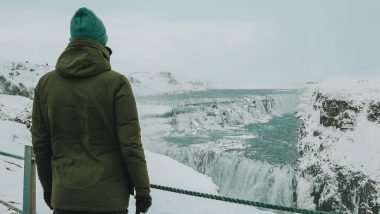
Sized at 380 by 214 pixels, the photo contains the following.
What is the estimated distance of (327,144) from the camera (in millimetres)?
21406

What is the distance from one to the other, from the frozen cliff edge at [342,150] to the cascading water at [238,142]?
6.99ft

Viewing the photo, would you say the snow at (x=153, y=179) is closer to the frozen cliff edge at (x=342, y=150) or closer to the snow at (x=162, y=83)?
the frozen cliff edge at (x=342, y=150)

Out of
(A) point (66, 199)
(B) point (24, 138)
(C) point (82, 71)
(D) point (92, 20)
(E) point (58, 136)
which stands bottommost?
(B) point (24, 138)

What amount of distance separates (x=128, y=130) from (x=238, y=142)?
34.2 metres

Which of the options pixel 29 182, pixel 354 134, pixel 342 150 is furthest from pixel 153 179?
pixel 354 134

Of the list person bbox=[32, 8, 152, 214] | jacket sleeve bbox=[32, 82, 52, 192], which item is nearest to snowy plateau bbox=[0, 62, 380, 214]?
jacket sleeve bbox=[32, 82, 52, 192]

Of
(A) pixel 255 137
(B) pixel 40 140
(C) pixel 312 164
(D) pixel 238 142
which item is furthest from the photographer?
(A) pixel 255 137

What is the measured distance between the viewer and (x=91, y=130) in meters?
2.67

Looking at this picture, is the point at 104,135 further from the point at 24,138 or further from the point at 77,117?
the point at 24,138

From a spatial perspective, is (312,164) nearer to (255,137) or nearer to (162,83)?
(255,137)

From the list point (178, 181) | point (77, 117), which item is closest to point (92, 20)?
point (77, 117)

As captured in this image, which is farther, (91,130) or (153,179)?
(153,179)

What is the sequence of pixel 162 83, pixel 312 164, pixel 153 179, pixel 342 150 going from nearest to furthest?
pixel 153 179, pixel 342 150, pixel 312 164, pixel 162 83

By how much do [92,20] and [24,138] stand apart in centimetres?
1300
